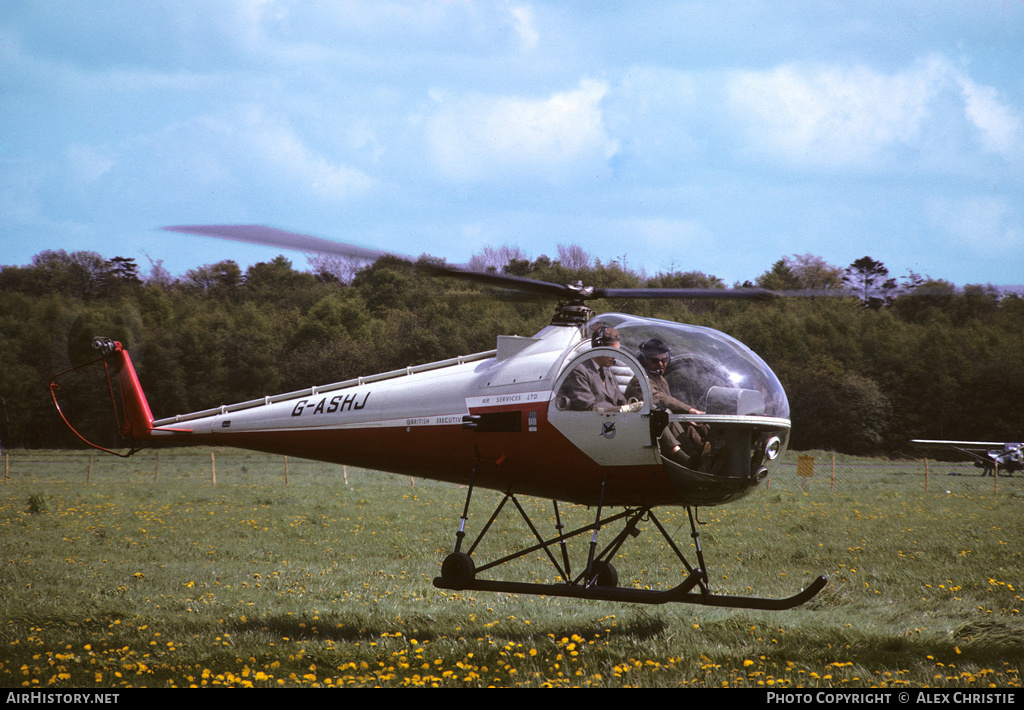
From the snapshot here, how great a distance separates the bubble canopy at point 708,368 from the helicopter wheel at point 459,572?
9.34 ft

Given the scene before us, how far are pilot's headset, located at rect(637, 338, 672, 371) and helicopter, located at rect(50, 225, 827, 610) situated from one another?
1 cm

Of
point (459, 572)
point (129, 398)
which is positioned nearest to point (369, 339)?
point (129, 398)

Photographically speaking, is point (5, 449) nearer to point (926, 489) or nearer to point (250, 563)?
point (250, 563)

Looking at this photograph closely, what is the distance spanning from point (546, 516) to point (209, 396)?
96.2 ft

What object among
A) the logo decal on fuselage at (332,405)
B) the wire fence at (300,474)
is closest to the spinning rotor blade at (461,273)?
the logo decal on fuselage at (332,405)

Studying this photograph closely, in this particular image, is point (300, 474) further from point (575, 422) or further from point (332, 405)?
point (575, 422)

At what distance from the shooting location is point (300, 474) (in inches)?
1363

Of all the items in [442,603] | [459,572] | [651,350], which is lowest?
[442,603]

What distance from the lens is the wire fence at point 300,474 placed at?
92.1 feet

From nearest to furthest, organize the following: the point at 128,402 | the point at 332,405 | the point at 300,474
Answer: the point at 332,405 < the point at 128,402 < the point at 300,474

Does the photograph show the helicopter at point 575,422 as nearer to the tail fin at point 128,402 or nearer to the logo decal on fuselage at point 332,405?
the logo decal on fuselage at point 332,405

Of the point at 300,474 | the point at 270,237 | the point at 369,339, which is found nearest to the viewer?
the point at 270,237

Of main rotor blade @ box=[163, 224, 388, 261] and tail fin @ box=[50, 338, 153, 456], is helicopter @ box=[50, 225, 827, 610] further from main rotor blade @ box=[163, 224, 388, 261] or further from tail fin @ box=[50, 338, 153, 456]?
tail fin @ box=[50, 338, 153, 456]

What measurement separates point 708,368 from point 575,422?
4.80ft
